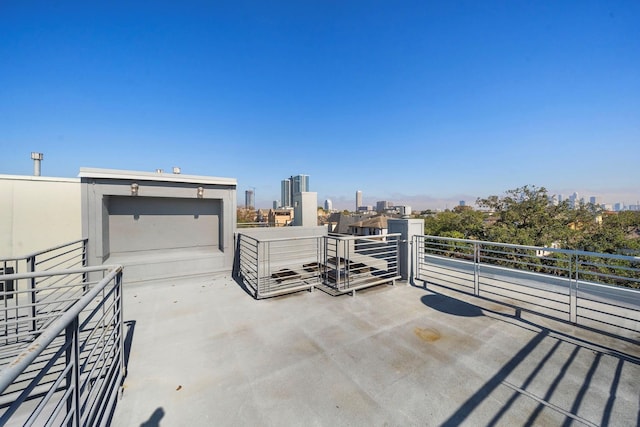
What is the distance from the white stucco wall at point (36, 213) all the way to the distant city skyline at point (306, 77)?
1.25ft

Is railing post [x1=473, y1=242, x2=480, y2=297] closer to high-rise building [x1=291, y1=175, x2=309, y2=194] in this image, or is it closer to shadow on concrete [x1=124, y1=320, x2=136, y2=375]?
shadow on concrete [x1=124, y1=320, x2=136, y2=375]

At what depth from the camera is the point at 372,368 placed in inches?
102

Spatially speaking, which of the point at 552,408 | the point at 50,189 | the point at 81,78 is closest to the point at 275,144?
the point at 81,78

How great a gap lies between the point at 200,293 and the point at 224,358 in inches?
102

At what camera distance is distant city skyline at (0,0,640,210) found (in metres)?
6.74

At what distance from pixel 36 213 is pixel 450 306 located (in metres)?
8.70

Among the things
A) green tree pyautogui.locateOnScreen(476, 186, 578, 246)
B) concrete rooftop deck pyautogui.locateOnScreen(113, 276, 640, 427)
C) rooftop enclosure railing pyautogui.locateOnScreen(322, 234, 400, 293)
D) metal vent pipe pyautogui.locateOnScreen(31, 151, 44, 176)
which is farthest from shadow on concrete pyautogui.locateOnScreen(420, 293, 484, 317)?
green tree pyautogui.locateOnScreen(476, 186, 578, 246)

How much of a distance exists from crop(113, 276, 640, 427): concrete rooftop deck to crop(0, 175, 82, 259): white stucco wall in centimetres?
299

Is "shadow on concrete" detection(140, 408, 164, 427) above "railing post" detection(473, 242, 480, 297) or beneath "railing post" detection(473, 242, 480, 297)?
beneath

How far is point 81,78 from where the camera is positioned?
26.0ft

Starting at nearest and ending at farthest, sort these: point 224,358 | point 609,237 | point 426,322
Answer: point 224,358
point 426,322
point 609,237

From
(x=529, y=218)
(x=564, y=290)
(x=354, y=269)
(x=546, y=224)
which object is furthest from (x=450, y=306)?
(x=546, y=224)

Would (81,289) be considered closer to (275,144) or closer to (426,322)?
(426,322)

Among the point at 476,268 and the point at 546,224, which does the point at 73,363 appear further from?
the point at 546,224
